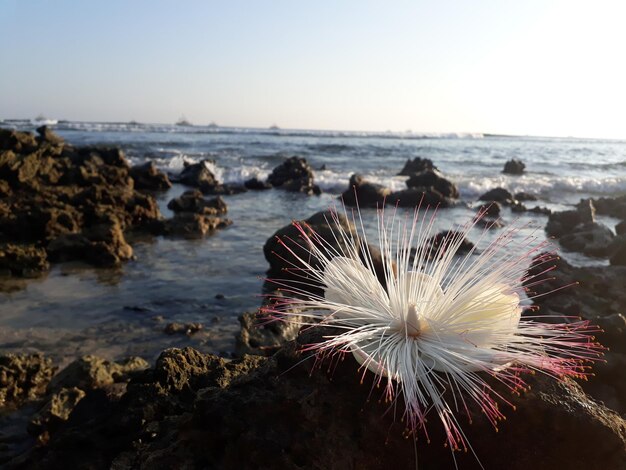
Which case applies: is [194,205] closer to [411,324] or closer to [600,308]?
[600,308]

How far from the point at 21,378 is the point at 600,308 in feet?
21.8

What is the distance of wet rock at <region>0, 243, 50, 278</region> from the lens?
7992mm

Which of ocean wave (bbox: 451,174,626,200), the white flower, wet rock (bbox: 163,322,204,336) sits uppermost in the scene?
the white flower

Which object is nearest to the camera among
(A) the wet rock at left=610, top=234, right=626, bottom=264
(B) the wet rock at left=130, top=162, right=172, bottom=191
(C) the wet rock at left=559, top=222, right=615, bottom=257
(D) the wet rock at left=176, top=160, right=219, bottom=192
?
(A) the wet rock at left=610, top=234, right=626, bottom=264

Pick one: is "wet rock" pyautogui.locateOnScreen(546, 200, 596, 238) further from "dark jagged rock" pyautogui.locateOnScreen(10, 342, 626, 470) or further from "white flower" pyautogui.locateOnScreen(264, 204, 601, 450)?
"dark jagged rock" pyautogui.locateOnScreen(10, 342, 626, 470)

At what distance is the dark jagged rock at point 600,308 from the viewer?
14.5ft

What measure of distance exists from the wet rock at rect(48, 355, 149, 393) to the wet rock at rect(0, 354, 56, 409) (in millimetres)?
241

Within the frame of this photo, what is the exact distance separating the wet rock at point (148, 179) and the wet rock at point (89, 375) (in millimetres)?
15659

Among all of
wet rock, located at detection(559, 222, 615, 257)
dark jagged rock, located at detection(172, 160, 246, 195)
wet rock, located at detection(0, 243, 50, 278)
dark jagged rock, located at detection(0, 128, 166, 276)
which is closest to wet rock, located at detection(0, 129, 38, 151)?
dark jagged rock, located at detection(0, 128, 166, 276)

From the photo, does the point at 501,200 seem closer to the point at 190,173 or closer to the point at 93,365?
the point at 190,173

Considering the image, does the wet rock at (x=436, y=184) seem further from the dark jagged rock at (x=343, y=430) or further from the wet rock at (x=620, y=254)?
the dark jagged rock at (x=343, y=430)

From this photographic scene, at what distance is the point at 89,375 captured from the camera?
14.7 ft

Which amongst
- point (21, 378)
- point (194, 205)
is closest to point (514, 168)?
point (194, 205)

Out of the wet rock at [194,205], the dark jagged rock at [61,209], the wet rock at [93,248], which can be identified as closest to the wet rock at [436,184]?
the wet rock at [194,205]
